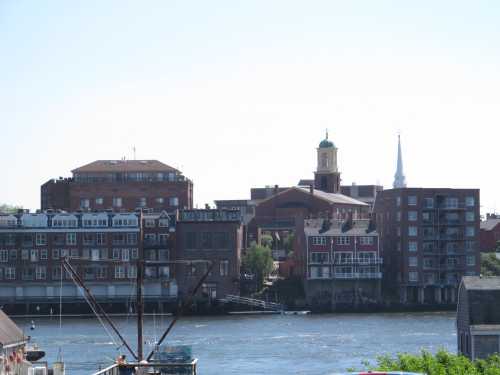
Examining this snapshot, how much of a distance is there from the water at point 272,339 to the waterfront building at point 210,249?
27.8 feet

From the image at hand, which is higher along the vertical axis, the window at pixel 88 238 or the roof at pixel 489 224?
the roof at pixel 489 224

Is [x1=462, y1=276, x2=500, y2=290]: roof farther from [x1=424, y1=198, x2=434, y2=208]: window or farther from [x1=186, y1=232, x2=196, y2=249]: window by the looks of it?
Answer: [x1=424, y1=198, x2=434, y2=208]: window

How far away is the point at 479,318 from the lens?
218ft

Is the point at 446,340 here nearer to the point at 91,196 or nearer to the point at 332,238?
the point at 332,238

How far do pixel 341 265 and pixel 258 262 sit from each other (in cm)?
869

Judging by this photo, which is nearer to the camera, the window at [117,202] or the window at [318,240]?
the window at [318,240]

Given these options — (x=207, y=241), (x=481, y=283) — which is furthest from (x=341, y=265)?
(x=481, y=283)

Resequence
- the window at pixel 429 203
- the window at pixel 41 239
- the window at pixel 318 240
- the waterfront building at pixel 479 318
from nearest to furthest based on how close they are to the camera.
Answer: the waterfront building at pixel 479 318, the window at pixel 41 239, the window at pixel 318 240, the window at pixel 429 203

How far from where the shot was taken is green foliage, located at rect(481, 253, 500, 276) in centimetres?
16210

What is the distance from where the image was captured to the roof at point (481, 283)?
67.9m

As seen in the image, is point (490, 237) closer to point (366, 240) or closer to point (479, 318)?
point (366, 240)

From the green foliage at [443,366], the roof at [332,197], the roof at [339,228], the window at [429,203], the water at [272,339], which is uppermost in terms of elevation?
the roof at [332,197]

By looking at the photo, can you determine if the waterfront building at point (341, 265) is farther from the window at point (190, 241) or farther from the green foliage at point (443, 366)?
the green foliage at point (443, 366)

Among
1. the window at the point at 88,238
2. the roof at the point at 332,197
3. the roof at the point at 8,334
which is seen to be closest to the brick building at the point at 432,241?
the roof at the point at 332,197
